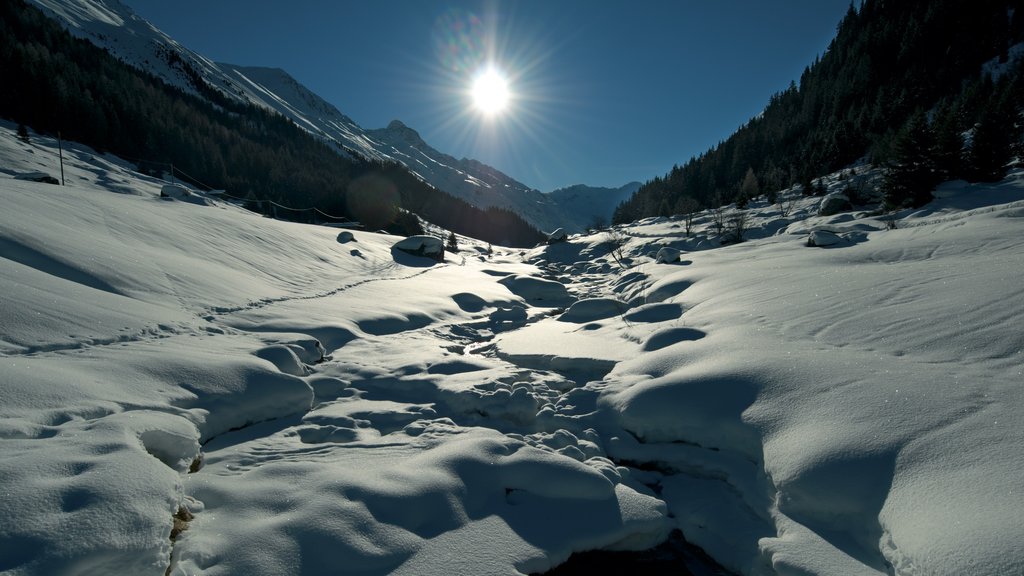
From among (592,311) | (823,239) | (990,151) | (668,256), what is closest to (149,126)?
(668,256)

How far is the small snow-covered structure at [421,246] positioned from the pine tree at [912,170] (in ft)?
77.6

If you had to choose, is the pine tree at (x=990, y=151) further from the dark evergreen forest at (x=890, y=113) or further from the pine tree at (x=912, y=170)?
the pine tree at (x=912, y=170)

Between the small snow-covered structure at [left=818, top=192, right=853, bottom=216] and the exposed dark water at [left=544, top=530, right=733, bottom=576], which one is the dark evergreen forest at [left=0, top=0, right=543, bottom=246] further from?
the exposed dark water at [left=544, top=530, right=733, bottom=576]

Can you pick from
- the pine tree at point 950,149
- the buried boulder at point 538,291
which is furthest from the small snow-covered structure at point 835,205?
the buried boulder at point 538,291

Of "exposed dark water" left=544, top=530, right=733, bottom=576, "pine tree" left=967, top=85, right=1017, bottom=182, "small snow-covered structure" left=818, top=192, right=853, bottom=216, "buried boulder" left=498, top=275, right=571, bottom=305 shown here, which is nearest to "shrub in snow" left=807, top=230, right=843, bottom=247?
"buried boulder" left=498, top=275, right=571, bottom=305

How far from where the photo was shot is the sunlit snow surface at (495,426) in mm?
2527

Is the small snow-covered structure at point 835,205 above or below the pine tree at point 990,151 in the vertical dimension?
below

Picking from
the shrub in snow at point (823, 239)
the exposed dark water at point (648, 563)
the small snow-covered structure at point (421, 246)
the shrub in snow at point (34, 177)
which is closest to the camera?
the exposed dark water at point (648, 563)

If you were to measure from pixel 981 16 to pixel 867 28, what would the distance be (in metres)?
13.4

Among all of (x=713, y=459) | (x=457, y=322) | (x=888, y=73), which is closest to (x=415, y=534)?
(x=713, y=459)

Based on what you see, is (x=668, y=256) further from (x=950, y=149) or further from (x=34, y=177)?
(x=34, y=177)

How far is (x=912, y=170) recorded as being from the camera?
67.0 ft

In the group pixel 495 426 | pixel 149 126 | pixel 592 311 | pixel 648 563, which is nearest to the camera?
pixel 648 563

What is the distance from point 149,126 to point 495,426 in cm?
5673
